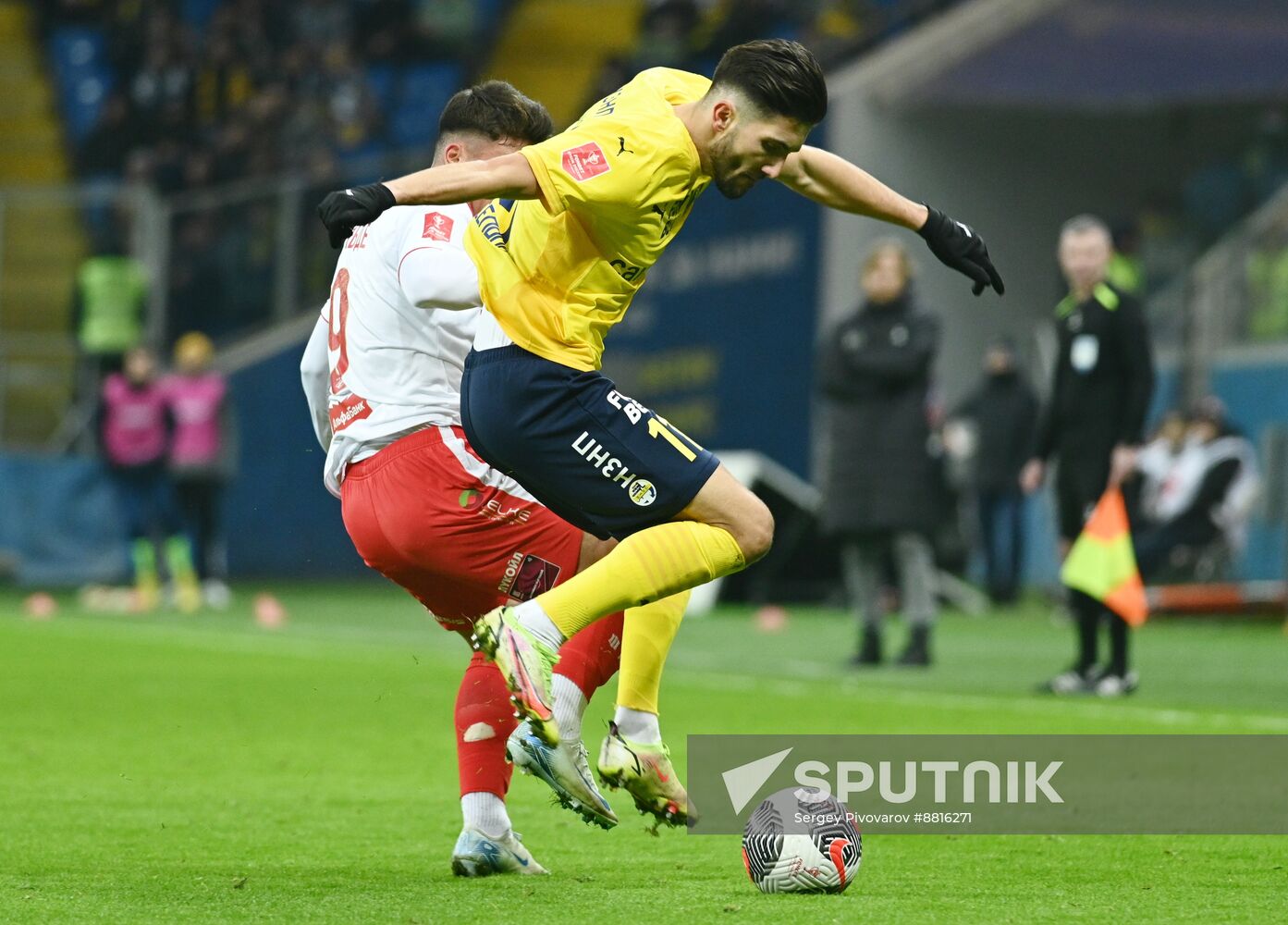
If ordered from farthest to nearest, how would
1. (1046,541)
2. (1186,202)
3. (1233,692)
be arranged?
(1186,202) → (1046,541) → (1233,692)

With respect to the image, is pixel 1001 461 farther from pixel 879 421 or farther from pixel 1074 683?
pixel 1074 683

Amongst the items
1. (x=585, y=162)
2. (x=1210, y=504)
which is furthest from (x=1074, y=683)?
(x=1210, y=504)

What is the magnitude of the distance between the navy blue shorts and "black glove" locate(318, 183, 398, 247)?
0.65 meters

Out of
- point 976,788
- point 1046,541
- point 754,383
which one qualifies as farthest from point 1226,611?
point 976,788

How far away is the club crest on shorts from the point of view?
4512 mm

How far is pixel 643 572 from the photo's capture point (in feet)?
14.9

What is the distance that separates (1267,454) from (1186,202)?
4.02 meters

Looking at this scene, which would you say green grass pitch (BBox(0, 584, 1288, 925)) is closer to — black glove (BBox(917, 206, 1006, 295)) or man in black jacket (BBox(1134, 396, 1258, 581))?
black glove (BBox(917, 206, 1006, 295))

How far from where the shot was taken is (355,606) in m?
17.0

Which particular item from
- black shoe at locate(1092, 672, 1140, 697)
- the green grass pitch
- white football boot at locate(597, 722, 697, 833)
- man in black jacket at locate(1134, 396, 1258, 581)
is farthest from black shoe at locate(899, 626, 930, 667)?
white football boot at locate(597, 722, 697, 833)

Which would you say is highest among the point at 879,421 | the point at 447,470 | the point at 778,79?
the point at 778,79

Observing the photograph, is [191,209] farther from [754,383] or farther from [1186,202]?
[1186,202]

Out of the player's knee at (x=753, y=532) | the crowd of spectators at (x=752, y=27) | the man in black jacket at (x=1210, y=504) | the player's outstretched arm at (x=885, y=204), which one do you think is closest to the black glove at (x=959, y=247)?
the player's outstretched arm at (x=885, y=204)

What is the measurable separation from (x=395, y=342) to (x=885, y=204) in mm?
1192
